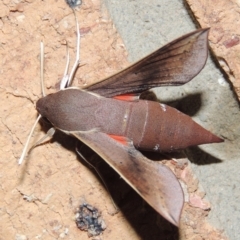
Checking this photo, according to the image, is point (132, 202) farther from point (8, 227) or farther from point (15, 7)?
point (15, 7)

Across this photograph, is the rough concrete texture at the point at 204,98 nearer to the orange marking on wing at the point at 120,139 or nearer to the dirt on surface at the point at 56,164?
the dirt on surface at the point at 56,164

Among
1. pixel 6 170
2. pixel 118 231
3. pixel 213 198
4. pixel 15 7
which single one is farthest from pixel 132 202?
pixel 15 7

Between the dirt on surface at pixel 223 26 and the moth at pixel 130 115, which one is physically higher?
the dirt on surface at pixel 223 26

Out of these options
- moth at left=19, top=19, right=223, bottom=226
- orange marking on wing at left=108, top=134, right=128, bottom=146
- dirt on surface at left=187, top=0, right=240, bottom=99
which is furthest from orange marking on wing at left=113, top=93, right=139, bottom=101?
dirt on surface at left=187, top=0, right=240, bottom=99

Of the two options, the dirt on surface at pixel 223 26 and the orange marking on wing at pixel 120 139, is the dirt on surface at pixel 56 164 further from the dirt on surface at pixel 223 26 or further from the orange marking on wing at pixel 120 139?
the dirt on surface at pixel 223 26

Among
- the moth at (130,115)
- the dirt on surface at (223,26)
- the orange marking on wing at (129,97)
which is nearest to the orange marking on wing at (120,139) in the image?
the moth at (130,115)
